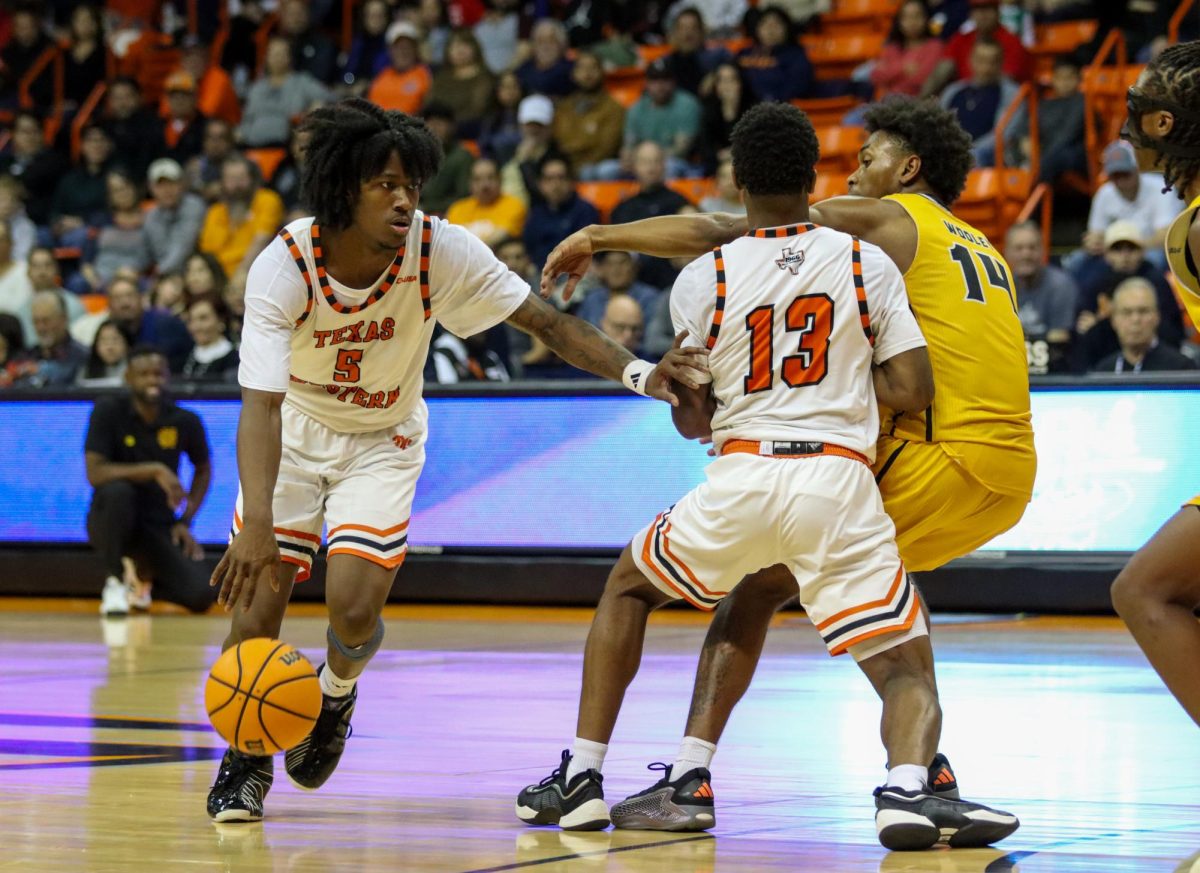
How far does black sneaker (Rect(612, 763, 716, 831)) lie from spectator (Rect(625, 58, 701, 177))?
1177 centimetres

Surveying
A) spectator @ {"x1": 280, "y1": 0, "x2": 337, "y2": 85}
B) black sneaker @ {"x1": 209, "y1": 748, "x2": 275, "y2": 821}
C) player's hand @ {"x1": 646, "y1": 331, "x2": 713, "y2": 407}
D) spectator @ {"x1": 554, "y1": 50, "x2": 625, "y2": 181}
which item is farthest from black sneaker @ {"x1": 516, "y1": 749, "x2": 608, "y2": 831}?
spectator @ {"x1": 280, "y1": 0, "x2": 337, "y2": 85}

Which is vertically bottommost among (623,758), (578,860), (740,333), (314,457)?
(623,758)

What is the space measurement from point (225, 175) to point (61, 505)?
4.96 meters

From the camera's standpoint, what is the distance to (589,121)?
17172 mm

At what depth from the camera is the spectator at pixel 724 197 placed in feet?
46.6

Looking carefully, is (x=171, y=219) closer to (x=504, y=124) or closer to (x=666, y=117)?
(x=504, y=124)

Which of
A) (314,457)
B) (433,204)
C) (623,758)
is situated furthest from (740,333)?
(433,204)

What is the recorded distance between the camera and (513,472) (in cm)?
1268

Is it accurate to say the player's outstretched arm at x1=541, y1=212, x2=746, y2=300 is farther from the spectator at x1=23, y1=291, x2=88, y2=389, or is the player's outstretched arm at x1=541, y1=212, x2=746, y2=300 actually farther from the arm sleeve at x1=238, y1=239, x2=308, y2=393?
the spectator at x1=23, y1=291, x2=88, y2=389

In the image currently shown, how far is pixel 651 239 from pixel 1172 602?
1.84 metres

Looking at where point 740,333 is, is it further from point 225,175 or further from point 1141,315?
point 225,175

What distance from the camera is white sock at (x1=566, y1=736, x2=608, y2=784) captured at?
16.9 feet

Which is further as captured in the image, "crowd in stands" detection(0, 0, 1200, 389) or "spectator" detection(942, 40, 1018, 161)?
"spectator" detection(942, 40, 1018, 161)

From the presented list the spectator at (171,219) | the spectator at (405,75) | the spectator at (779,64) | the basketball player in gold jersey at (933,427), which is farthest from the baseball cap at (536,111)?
the basketball player in gold jersey at (933,427)
